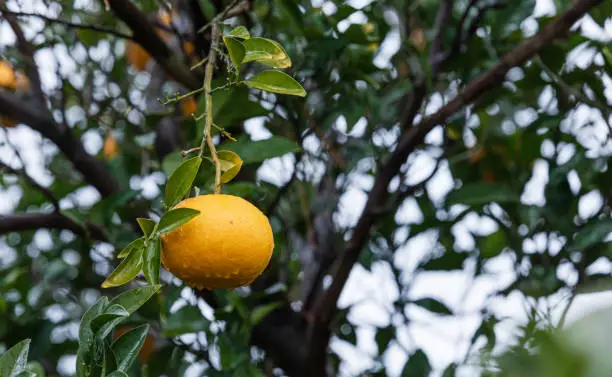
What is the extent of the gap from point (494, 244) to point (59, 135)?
0.83m

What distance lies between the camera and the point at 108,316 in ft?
2.22

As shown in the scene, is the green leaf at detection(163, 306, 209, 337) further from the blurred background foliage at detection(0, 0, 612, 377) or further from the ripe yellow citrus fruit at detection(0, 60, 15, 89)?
the ripe yellow citrus fruit at detection(0, 60, 15, 89)

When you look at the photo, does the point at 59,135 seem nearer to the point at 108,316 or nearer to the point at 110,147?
the point at 110,147

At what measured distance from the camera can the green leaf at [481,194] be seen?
1.22 m

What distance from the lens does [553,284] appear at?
1242 millimetres

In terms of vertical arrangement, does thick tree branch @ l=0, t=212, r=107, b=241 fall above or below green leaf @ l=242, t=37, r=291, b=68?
below

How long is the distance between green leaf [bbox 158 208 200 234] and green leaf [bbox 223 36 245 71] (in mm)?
166

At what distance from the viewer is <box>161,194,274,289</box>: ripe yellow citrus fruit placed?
0.73 m

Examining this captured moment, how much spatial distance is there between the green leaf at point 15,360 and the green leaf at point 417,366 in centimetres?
66

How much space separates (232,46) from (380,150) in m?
0.69

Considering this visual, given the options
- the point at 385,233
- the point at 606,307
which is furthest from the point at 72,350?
the point at 606,307

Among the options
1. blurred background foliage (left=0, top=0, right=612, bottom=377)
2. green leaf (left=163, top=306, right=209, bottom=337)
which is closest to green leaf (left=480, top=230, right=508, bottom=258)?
blurred background foliage (left=0, top=0, right=612, bottom=377)

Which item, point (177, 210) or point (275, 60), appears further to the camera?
point (275, 60)

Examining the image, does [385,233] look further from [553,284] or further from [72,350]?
[72,350]
